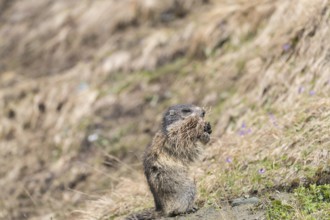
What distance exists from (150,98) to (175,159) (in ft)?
18.9

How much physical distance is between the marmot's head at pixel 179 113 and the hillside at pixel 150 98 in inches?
27.6

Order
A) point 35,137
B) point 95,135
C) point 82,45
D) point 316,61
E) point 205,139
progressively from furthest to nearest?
point 82,45
point 35,137
point 95,135
point 316,61
point 205,139

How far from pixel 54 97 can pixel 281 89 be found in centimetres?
556

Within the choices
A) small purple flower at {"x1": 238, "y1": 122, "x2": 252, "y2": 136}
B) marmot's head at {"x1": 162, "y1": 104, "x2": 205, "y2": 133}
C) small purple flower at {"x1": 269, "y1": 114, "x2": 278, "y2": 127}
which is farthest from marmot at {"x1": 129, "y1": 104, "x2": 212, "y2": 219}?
small purple flower at {"x1": 238, "y1": 122, "x2": 252, "y2": 136}

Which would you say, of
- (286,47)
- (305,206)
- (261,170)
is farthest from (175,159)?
(286,47)

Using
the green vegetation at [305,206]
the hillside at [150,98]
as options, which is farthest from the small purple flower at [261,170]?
the green vegetation at [305,206]

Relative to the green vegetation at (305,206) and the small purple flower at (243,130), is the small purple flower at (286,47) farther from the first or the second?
the green vegetation at (305,206)

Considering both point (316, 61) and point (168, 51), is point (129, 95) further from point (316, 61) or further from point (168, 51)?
point (316, 61)

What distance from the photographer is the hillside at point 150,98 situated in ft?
23.7

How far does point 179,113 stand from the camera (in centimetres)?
697

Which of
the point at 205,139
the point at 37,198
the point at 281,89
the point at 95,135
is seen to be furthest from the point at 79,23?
the point at 205,139

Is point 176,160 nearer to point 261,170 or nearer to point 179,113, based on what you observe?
point 179,113

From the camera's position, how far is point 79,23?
1520 centimetres

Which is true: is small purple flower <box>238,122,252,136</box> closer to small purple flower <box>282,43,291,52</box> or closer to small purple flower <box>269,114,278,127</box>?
small purple flower <box>269,114,278,127</box>
